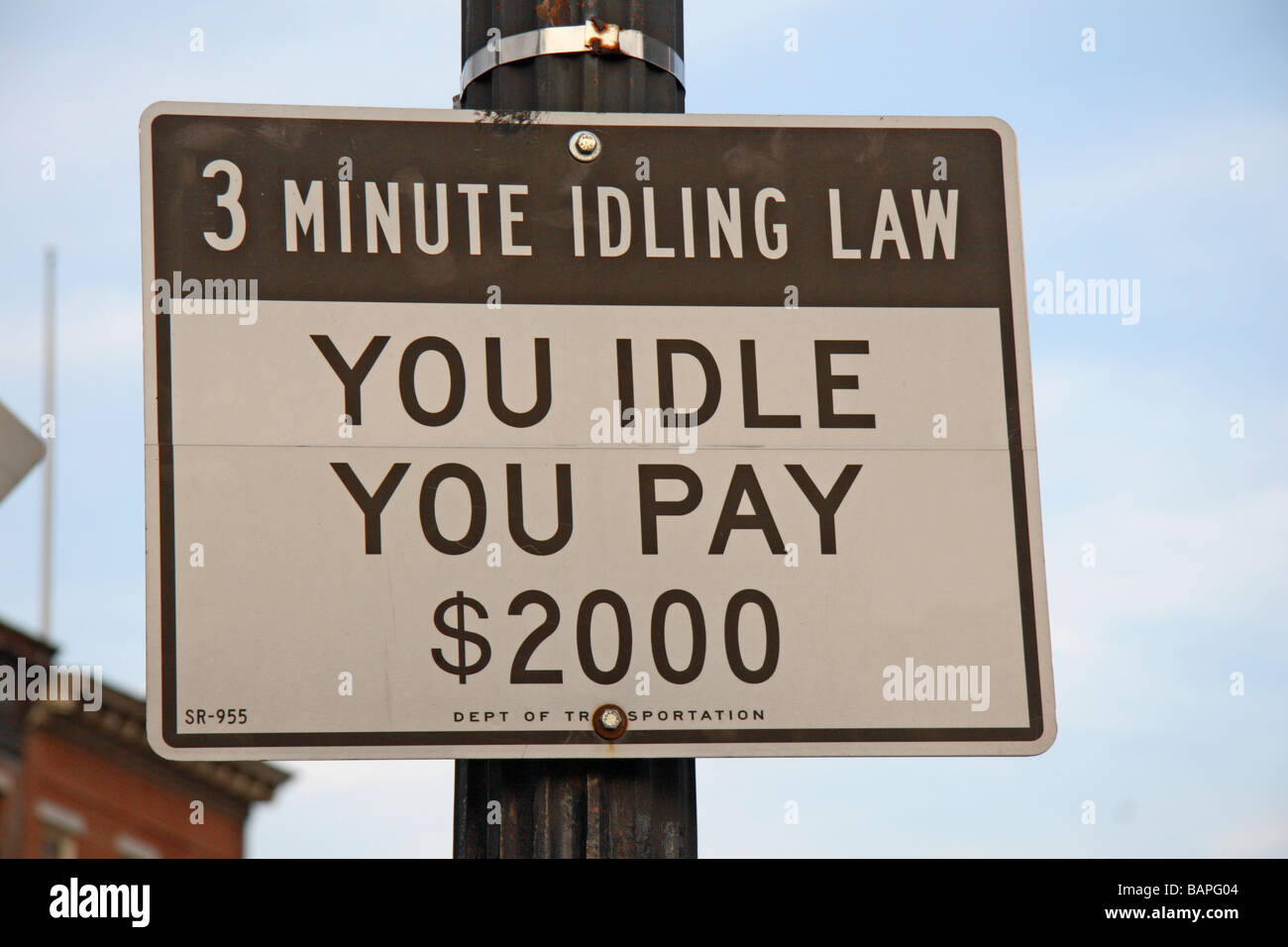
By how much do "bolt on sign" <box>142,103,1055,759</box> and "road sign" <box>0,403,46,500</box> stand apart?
0.28m

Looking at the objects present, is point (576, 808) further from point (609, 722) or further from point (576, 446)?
point (576, 446)

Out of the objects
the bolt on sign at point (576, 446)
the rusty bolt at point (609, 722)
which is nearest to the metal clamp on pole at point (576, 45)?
the bolt on sign at point (576, 446)

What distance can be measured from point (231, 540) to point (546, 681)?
53 cm

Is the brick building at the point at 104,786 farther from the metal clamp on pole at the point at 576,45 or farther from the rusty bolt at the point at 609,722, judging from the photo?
the rusty bolt at the point at 609,722

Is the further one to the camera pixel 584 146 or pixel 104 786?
pixel 104 786

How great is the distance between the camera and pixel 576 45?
2.95 m

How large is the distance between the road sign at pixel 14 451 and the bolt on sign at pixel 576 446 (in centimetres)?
28

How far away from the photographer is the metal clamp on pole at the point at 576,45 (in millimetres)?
2951

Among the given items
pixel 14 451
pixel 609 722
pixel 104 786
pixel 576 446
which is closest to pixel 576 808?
pixel 609 722

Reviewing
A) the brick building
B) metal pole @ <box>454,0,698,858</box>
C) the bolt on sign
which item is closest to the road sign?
the bolt on sign

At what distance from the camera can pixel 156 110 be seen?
277 centimetres

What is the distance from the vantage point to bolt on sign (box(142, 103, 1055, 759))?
254 centimetres

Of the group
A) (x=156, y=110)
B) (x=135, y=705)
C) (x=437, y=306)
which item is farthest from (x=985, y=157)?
(x=135, y=705)

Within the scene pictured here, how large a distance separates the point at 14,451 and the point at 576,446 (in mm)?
924
